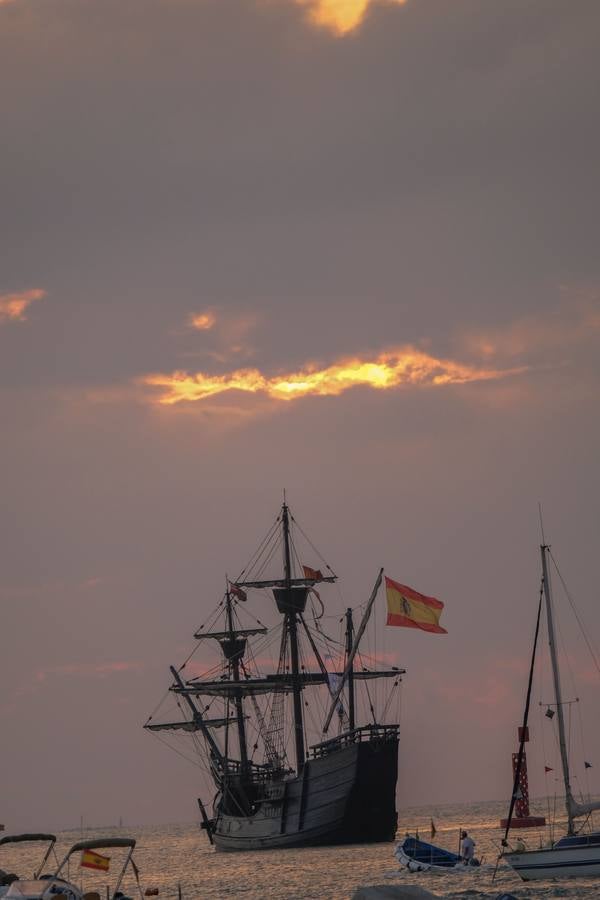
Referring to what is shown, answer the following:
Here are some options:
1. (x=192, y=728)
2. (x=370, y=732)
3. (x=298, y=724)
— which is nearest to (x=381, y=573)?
(x=370, y=732)

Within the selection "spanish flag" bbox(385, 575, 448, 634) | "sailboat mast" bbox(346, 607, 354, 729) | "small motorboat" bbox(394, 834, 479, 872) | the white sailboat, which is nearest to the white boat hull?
the white sailboat

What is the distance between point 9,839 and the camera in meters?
67.0

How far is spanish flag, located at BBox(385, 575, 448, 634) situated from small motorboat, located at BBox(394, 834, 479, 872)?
12179 millimetres

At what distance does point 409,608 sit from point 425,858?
46.3 feet

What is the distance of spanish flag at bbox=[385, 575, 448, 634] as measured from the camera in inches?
3250

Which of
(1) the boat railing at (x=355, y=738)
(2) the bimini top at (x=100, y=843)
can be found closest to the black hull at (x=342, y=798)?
(1) the boat railing at (x=355, y=738)

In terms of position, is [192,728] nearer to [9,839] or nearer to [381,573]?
[381,573]

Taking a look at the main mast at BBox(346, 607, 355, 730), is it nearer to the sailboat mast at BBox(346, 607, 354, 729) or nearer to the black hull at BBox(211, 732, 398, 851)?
the sailboat mast at BBox(346, 607, 354, 729)

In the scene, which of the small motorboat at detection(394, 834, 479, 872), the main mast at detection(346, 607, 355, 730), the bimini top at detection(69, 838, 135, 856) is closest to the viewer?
the bimini top at detection(69, 838, 135, 856)

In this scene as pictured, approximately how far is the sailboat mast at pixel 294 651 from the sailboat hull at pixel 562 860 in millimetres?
48444

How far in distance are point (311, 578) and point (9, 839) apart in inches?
2170

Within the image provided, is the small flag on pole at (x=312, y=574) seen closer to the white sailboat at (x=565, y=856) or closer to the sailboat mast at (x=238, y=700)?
the sailboat mast at (x=238, y=700)

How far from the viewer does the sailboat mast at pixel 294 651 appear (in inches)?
4584

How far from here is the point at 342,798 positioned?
10669 cm
